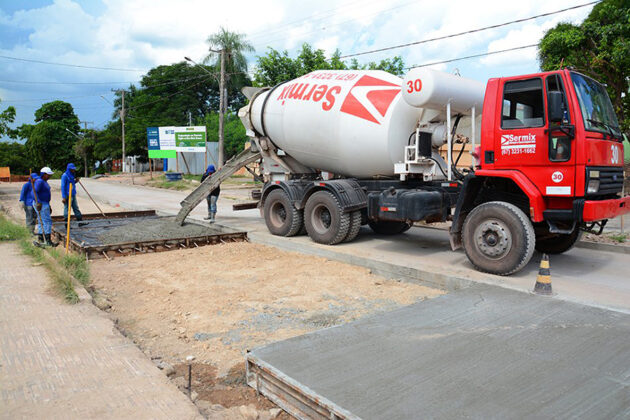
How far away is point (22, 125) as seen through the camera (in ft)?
229

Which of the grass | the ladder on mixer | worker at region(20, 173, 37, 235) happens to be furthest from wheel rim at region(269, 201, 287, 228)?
worker at region(20, 173, 37, 235)

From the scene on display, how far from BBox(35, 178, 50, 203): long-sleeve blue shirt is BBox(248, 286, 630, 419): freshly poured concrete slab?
786cm

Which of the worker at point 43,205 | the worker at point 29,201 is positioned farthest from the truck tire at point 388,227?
the worker at point 29,201

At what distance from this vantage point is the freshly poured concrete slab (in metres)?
3.07

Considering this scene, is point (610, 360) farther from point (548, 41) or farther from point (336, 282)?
point (548, 41)

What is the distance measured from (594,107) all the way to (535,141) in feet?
3.08

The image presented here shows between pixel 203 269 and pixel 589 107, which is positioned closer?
pixel 589 107

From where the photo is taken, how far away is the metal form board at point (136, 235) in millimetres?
9391

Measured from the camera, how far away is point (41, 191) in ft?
31.8

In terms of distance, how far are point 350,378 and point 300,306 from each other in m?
2.65

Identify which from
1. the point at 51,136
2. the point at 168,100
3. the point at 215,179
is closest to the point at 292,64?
the point at 215,179

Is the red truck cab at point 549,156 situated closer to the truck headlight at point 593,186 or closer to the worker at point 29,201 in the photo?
the truck headlight at point 593,186

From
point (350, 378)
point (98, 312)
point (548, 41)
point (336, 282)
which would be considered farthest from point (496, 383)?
point (548, 41)

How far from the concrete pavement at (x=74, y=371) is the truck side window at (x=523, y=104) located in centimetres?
547
